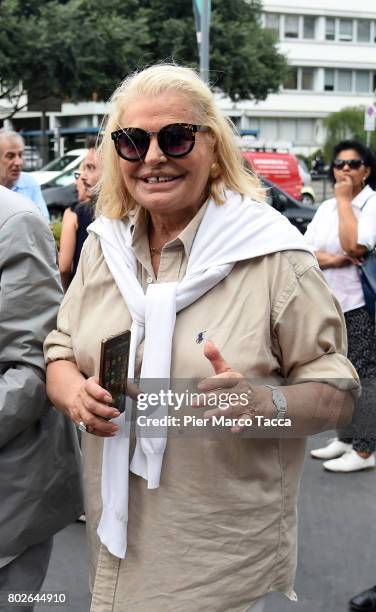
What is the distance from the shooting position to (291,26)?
60625mm

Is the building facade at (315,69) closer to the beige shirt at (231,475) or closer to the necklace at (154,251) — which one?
the necklace at (154,251)

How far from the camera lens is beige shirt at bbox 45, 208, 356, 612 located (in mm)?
1807

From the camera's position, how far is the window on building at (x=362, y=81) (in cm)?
6400

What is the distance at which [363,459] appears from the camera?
5.02 metres

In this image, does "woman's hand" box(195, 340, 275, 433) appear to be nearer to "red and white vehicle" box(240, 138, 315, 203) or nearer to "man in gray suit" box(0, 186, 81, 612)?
"man in gray suit" box(0, 186, 81, 612)

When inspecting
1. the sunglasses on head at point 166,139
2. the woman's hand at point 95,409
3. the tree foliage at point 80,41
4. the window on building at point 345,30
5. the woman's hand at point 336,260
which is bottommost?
the woman's hand at point 336,260

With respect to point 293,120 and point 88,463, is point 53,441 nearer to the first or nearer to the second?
point 88,463

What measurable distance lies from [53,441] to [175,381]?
53cm

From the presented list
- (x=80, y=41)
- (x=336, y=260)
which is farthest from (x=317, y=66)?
(x=336, y=260)

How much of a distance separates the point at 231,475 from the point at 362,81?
66.5m

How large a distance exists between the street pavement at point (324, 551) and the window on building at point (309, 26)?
2406 inches

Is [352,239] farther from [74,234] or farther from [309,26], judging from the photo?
[309,26]

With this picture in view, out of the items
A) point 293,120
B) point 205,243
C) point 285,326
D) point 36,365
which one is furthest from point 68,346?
point 293,120

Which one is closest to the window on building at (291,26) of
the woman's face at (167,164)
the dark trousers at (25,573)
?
the woman's face at (167,164)
